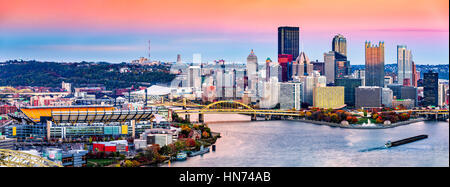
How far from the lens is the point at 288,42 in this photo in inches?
1074

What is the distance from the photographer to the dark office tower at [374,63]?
22.5 m

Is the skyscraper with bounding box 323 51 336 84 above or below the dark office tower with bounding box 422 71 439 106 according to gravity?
above

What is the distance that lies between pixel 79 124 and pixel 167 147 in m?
2.07

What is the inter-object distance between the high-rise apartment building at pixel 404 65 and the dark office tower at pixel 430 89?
1.50m

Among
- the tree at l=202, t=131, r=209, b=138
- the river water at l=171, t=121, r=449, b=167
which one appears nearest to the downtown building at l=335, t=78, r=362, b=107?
the river water at l=171, t=121, r=449, b=167

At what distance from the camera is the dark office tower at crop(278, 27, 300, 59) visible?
89.4 ft

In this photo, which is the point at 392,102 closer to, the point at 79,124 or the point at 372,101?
the point at 372,101

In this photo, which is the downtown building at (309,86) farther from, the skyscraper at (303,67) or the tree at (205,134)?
the tree at (205,134)

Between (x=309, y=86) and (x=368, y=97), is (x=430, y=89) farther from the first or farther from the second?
(x=309, y=86)

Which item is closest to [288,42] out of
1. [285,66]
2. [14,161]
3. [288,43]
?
[288,43]

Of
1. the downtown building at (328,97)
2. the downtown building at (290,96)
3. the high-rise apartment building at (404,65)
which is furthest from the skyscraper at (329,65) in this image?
the downtown building at (290,96)

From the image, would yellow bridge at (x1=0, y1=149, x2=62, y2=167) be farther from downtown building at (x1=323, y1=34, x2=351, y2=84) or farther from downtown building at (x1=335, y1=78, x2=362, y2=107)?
downtown building at (x1=323, y1=34, x2=351, y2=84)

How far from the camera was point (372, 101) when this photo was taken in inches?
724
